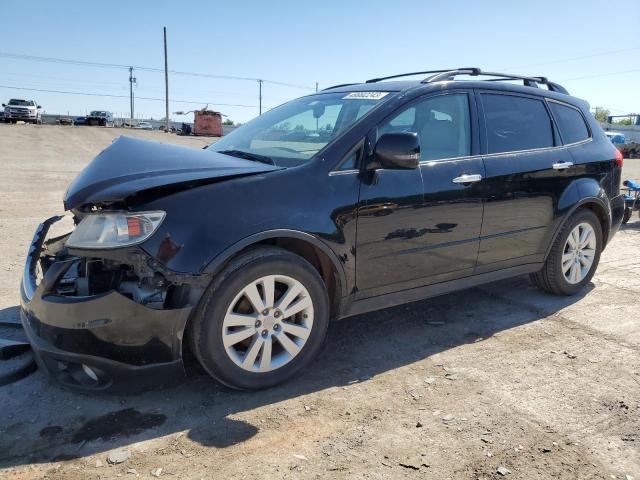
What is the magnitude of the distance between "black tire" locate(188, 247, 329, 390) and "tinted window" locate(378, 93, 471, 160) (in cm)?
121

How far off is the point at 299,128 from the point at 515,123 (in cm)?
180

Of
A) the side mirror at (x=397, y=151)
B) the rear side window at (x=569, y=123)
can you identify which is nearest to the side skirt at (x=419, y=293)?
the side mirror at (x=397, y=151)

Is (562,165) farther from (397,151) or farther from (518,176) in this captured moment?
(397,151)

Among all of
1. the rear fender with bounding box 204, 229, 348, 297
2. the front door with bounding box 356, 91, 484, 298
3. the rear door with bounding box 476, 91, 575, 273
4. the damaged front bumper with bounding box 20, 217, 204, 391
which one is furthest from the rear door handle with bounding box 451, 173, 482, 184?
the damaged front bumper with bounding box 20, 217, 204, 391

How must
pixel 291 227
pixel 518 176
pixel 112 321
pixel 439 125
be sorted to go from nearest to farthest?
1. pixel 112 321
2. pixel 291 227
3. pixel 439 125
4. pixel 518 176

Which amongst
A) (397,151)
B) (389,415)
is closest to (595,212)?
(397,151)

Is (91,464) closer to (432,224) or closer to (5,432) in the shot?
(5,432)

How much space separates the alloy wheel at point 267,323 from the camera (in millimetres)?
2852

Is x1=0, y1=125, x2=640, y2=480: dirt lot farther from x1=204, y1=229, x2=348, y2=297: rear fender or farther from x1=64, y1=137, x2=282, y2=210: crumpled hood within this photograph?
x1=64, y1=137, x2=282, y2=210: crumpled hood

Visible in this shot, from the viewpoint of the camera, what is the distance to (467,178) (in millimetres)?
3723

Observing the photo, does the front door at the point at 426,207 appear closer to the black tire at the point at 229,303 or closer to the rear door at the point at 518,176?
the rear door at the point at 518,176

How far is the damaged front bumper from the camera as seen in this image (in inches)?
102

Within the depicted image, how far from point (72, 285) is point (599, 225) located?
4.47m

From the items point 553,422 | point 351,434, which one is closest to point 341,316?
point 351,434
